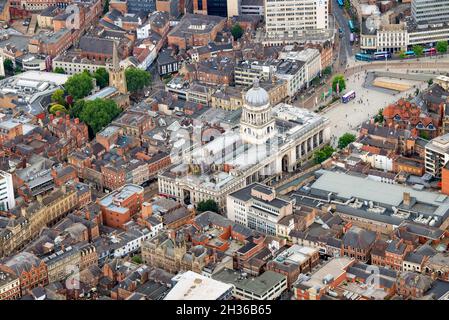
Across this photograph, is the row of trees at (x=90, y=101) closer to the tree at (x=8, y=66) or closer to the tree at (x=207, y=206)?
the tree at (x=8, y=66)

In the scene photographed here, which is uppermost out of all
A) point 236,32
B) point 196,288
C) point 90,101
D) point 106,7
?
point 106,7

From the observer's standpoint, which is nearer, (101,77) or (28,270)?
(28,270)

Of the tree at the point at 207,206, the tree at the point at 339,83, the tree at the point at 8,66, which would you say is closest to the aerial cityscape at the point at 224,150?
the tree at the point at 207,206

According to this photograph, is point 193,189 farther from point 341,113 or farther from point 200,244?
point 341,113

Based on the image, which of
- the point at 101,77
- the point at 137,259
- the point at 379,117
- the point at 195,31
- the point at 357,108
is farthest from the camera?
the point at 195,31

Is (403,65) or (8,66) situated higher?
(8,66)

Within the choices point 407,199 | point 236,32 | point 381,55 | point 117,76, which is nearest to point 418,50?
point 381,55

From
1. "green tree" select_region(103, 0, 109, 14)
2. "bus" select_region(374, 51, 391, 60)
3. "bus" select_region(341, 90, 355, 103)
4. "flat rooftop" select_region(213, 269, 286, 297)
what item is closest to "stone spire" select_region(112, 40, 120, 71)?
"bus" select_region(341, 90, 355, 103)

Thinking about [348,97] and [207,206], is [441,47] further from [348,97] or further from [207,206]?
[207,206]
